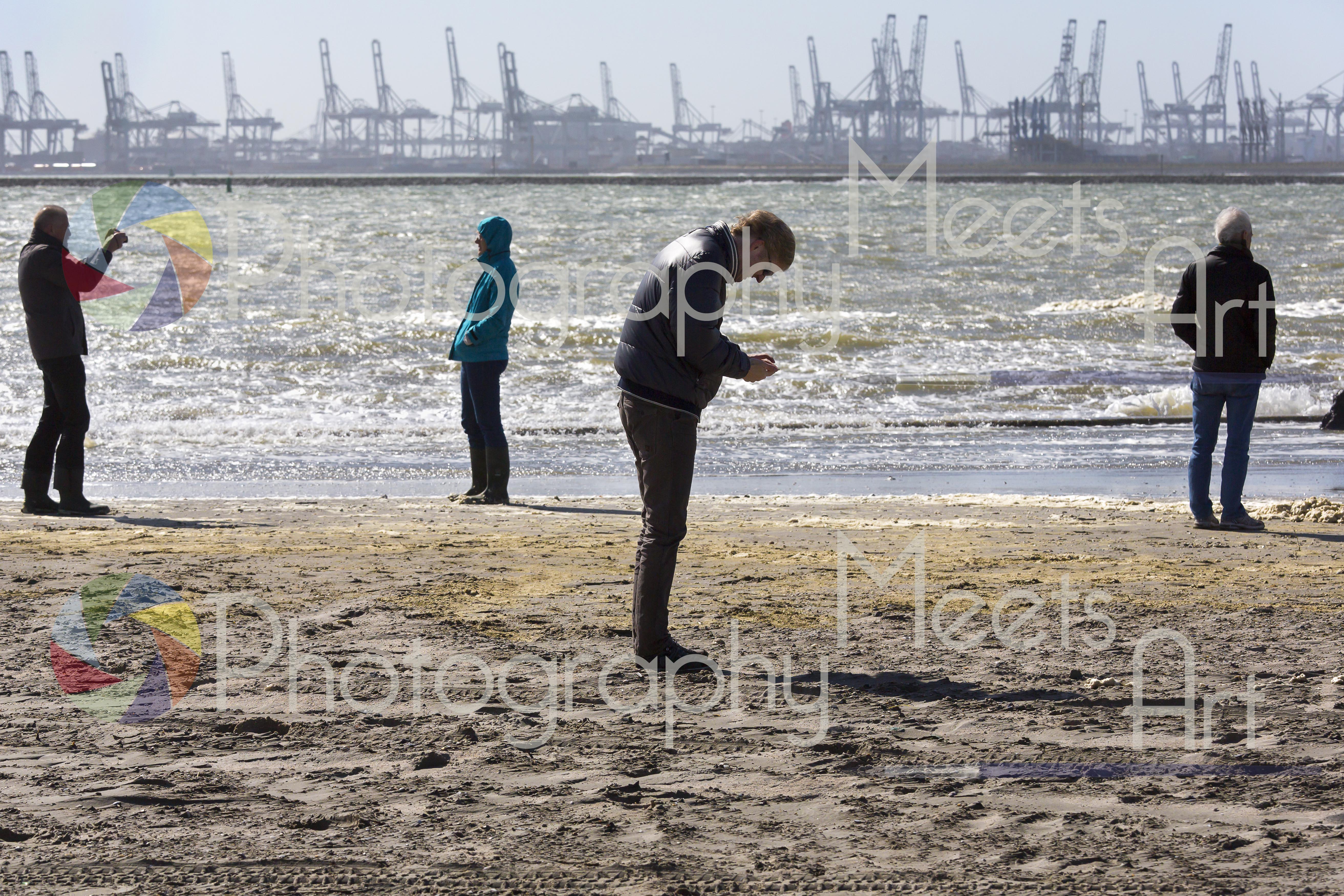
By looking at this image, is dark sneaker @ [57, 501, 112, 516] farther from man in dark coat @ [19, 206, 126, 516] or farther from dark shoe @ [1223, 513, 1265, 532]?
dark shoe @ [1223, 513, 1265, 532]

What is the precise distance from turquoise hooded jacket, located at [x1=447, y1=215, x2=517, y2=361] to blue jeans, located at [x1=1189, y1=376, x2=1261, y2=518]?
3.71 m

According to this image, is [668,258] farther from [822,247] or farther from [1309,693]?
[822,247]

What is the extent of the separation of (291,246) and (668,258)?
33998 millimetres

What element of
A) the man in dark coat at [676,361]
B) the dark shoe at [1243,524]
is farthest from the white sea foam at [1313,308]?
the man in dark coat at [676,361]

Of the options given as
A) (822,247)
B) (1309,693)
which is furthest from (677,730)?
(822,247)

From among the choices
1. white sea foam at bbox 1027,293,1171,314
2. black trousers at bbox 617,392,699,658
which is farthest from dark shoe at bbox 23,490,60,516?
white sea foam at bbox 1027,293,1171,314

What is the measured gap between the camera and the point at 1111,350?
16.6 metres

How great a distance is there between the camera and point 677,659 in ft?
13.3

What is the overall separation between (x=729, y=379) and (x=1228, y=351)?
6.39m

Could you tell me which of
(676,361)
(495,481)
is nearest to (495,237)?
(495,481)

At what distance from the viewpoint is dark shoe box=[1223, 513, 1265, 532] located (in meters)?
6.33

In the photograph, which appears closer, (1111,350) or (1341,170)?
(1111,350)

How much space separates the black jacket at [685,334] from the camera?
3.67 metres

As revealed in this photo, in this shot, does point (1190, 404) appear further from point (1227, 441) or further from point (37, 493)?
point (37, 493)
